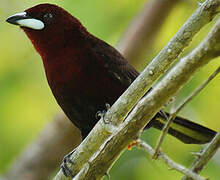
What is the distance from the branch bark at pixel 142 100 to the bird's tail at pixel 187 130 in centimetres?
A: 119

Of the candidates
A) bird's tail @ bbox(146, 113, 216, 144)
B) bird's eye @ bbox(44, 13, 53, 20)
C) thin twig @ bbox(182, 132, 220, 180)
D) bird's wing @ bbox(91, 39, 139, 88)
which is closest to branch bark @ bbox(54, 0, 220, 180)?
thin twig @ bbox(182, 132, 220, 180)

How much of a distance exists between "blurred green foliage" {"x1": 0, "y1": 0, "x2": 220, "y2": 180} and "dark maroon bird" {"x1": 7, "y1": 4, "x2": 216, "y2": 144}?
822 millimetres

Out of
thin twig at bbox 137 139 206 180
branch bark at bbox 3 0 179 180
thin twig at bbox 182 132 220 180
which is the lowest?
branch bark at bbox 3 0 179 180

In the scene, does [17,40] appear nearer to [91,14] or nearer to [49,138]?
[91,14]

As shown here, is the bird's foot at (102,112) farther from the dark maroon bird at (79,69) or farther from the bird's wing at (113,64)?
the bird's wing at (113,64)

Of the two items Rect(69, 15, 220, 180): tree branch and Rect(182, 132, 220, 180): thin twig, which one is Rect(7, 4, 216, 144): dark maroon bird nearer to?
Rect(69, 15, 220, 180): tree branch

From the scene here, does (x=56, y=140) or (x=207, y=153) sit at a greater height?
(x=207, y=153)

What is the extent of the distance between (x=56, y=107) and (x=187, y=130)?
2059 millimetres

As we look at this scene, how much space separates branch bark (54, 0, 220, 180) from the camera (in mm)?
2400

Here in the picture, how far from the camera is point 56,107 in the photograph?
5.84 m

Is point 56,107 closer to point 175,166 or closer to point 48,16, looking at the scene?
point 48,16

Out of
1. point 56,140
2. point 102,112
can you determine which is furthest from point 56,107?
point 102,112

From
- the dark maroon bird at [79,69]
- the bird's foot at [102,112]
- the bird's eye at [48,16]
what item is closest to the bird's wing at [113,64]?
the dark maroon bird at [79,69]

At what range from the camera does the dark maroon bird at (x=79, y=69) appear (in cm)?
384
